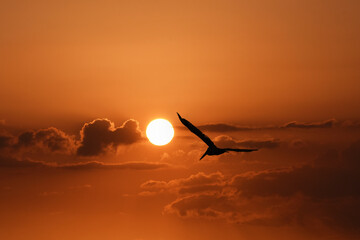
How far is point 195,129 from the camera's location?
78938 millimetres

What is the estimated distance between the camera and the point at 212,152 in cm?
8919

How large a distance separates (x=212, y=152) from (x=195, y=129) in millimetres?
11944

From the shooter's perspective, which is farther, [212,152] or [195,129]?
[212,152]
